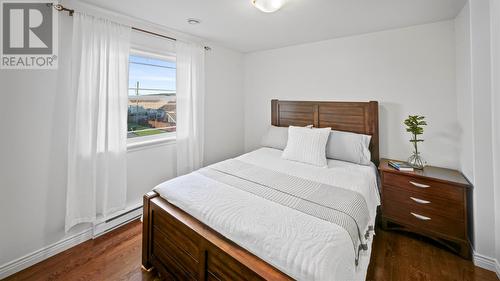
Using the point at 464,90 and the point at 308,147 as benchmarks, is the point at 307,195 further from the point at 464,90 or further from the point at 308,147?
the point at 464,90

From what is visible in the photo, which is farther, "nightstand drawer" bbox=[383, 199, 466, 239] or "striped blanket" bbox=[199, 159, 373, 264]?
"nightstand drawer" bbox=[383, 199, 466, 239]

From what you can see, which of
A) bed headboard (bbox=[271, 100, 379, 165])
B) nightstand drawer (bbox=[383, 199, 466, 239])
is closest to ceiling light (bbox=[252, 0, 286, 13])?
bed headboard (bbox=[271, 100, 379, 165])

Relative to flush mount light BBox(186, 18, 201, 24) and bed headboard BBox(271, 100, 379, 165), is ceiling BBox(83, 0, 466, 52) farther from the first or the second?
bed headboard BBox(271, 100, 379, 165)

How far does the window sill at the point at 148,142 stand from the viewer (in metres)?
2.45

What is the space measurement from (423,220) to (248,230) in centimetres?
191

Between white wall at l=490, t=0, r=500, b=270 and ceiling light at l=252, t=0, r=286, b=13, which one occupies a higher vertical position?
ceiling light at l=252, t=0, r=286, b=13

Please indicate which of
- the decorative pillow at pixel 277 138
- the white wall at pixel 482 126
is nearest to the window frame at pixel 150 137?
the decorative pillow at pixel 277 138

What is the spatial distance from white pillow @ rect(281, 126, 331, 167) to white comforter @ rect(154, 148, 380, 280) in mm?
451

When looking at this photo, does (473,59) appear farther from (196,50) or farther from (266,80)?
(196,50)

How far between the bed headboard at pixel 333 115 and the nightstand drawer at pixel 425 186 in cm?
43

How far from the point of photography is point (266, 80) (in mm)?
3592

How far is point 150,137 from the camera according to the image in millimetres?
2746

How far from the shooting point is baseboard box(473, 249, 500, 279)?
166cm

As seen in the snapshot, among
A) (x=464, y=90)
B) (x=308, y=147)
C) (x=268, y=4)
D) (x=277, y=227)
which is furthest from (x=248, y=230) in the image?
(x=464, y=90)
